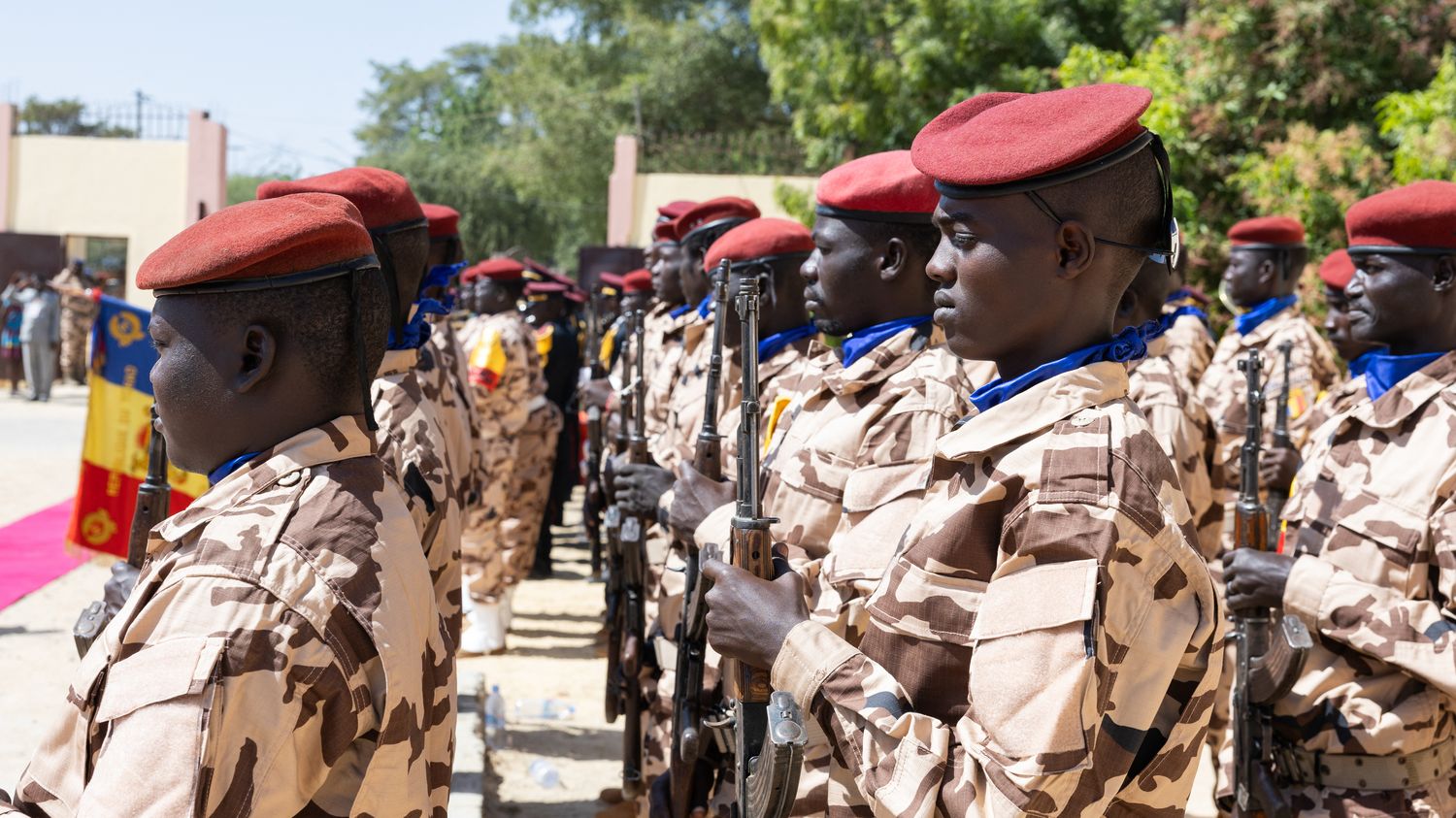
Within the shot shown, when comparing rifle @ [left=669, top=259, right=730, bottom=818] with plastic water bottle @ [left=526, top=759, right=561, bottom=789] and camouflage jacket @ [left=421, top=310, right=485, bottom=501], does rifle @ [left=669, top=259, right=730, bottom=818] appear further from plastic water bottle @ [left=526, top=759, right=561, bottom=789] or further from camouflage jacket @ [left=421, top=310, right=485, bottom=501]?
plastic water bottle @ [left=526, top=759, right=561, bottom=789]

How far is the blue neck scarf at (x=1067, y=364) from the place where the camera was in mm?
2035

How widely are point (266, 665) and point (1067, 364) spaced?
1280mm

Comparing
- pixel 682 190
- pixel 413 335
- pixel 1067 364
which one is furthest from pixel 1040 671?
pixel 682 190

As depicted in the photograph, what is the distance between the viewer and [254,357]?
6.59 ft

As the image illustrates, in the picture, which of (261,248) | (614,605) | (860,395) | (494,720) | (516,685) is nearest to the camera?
(261,248)

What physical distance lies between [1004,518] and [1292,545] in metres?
2.16

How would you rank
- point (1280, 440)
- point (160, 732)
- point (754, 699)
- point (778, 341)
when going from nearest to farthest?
point (160, 732) < point (754, 699) < point (778, 341) < point (1280, 440)

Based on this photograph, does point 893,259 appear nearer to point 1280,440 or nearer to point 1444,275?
point 1444,275

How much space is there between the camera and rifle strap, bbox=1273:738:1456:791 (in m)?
3.38

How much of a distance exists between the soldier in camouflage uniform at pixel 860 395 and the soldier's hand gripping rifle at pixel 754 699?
0.88ft

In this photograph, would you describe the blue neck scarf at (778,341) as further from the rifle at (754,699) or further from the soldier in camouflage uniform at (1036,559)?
the soldier in camouflage uniform at (1036,559)

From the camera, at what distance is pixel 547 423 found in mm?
9859

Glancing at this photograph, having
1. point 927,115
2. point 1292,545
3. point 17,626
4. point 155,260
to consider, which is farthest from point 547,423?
point 927,115

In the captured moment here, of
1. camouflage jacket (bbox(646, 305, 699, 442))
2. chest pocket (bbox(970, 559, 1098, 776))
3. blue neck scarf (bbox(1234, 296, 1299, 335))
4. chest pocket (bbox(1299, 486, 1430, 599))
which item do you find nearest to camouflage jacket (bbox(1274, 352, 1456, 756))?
chest pocket (bbox(1299, 486, 1430, 599))
